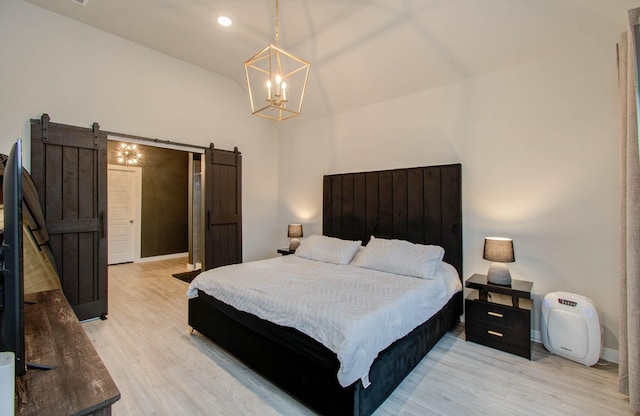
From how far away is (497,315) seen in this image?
2646mm

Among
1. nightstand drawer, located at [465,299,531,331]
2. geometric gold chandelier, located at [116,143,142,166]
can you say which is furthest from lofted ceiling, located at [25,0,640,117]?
geometric gold chandelier, located at [116,143,142,166]

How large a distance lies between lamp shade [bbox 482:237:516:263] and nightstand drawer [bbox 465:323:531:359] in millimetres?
634

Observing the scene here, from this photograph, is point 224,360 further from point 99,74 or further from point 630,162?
point 99,74

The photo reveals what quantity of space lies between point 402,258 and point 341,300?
3.88 feet

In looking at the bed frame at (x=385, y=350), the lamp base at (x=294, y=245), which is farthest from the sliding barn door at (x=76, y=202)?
the lamp base at (x=294, y=245)

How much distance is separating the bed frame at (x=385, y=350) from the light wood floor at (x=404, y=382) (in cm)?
11

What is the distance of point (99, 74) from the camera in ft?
11.2

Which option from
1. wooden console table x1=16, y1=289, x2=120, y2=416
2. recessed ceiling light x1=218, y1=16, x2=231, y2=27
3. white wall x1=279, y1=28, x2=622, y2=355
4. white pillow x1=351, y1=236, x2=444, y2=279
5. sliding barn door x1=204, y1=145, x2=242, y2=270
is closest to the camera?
wooden console table x1=16, y1=289, x2=120, y2=416

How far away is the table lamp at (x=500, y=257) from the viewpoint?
106 inches

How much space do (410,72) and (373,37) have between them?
0.62 m

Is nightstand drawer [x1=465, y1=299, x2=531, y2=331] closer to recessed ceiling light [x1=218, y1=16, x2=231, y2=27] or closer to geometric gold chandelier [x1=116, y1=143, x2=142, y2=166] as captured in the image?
recessed ceiling light [x1=218, y1=16, x2=231, y2=27]

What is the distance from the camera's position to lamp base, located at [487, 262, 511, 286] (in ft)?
8.91

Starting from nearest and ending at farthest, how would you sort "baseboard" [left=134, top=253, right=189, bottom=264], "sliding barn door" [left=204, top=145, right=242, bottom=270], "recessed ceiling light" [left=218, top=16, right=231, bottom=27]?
"recessed ceiling light" [left=218, top=16, right=231, bottom=27], "sliding barn door" [left=204, top=145, right=242, bottom=270], "baseboard" [left=134, top=253, right=189, bottom=264]

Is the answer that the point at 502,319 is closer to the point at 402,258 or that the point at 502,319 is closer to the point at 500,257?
the point at 500,257
